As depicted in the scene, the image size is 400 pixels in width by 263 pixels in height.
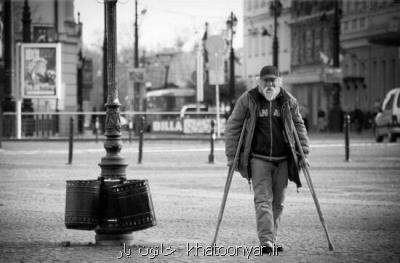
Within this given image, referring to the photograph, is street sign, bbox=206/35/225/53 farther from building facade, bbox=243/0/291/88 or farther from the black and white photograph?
building facade, bbox=243/0/291/88

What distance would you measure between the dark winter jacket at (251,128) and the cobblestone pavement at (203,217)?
0.76m

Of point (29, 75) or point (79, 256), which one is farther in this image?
point (29, 75)

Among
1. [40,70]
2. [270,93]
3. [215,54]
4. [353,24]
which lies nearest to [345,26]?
[353,24]

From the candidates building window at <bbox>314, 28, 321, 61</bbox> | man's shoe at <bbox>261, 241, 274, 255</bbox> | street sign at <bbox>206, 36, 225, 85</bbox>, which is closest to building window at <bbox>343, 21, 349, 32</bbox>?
building window at <bbox>314, 28, 321, 61</bbox>

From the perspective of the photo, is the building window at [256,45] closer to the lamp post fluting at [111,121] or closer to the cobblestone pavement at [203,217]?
the cobblestone pavement at [203,217]

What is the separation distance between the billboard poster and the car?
12.1 m

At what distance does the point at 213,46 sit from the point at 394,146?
8.11 m

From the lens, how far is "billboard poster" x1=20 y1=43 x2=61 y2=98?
1767 inches

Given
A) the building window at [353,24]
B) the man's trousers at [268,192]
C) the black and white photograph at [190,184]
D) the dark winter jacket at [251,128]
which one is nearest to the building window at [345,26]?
the building window at [353,24]

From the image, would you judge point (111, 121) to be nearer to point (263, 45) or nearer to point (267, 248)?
point (267, 248)

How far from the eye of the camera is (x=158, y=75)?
407 feet

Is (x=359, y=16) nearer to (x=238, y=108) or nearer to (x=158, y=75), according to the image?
(x=158, y=75)

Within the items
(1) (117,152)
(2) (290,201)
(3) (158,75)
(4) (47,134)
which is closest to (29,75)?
(4) (47,134)

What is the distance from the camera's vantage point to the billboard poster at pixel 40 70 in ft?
147
